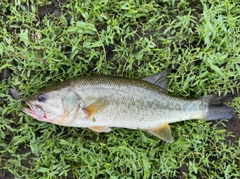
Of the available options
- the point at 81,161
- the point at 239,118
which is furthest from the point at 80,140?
the point at 239,118

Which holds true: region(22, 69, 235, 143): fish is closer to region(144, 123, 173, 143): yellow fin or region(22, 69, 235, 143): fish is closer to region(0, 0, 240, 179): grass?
region(144, 123, 173, 143): yellow fin

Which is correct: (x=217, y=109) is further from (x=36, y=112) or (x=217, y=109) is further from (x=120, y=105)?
(x=36, y=112)

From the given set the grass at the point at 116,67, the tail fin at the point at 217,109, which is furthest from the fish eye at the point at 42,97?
the tail fin at the point at 217,109

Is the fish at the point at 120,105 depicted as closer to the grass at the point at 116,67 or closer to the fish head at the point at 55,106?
the fish head at the point at 55,106

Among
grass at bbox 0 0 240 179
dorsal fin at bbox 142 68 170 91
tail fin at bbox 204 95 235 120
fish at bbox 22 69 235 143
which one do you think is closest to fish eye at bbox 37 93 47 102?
fish at bbox 22 69 235 143

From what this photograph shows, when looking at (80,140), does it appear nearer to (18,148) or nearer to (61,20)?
(18,148)

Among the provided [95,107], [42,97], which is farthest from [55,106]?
[95,107]
